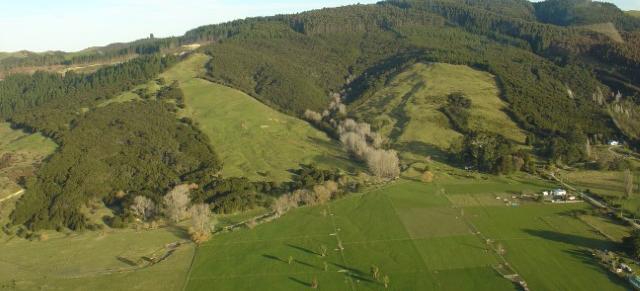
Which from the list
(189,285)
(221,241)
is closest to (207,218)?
(221,241)

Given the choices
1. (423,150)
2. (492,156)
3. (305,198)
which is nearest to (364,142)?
(423,150)

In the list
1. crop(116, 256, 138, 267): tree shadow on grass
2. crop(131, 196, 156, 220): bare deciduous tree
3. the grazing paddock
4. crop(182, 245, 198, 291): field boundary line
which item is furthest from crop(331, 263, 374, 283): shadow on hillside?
crop(131, 196, 156, 220): bare deciduous tree

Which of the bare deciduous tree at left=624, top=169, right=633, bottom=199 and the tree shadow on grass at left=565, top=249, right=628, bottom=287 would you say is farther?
the bare deciduous tree at left=624, top=169, right=633, bottom=199

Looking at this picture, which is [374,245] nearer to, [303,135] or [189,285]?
[189,285]

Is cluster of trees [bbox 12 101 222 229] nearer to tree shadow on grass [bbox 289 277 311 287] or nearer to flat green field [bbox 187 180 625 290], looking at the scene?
flat green field [bbox 187 180 625 290]

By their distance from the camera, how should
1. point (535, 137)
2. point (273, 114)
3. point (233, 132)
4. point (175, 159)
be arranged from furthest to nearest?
point (273, 114) < point (233, 132) < point (535, 137) < point (175, 159)

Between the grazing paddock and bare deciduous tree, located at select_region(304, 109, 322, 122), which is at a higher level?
bare deciduous tree, located at select_region(304, 109, 322, 122)
